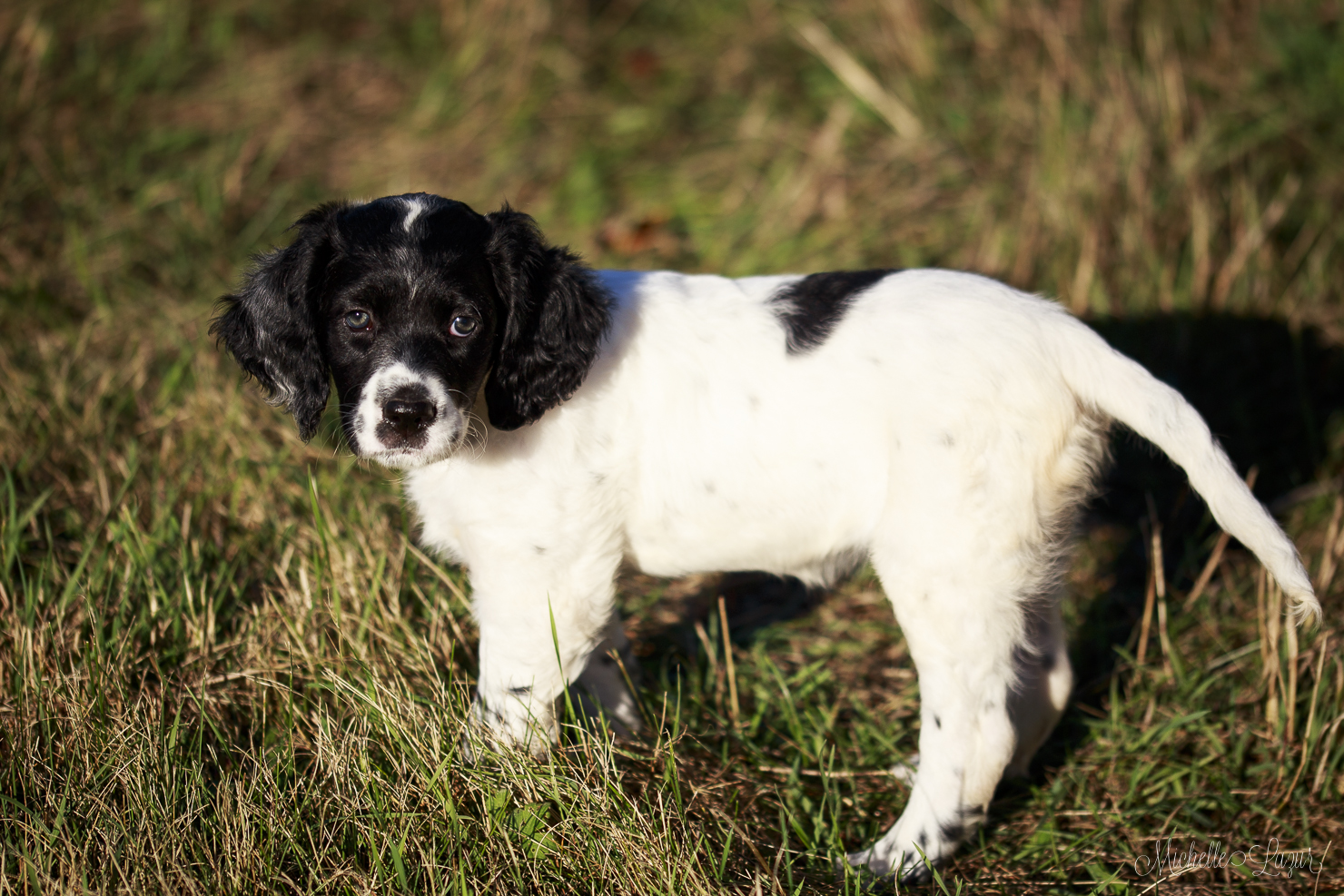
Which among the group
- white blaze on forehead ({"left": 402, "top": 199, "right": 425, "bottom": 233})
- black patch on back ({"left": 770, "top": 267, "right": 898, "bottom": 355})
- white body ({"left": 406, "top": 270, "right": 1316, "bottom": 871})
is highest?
white blaze on forehead ({"left": 402, "top": 199, "right": 425, "bottom": 233})

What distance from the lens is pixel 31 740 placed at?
2.69m

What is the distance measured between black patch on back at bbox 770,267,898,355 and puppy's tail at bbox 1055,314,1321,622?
1.88 feet

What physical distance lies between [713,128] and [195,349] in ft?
11.0

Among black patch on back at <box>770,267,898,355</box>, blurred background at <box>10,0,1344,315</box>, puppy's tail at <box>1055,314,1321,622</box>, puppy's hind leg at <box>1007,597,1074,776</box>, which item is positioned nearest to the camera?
puppy's tail at <box>1055,314,1321,622</box>

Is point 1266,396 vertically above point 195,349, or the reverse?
point 195,349

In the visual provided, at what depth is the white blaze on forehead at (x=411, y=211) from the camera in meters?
2.63

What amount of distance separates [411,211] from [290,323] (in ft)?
1.44

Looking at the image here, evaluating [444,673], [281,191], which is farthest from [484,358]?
[281,191]

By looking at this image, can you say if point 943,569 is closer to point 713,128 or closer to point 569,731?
point 569,731

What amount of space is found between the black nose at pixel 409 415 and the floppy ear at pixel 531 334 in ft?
0.84

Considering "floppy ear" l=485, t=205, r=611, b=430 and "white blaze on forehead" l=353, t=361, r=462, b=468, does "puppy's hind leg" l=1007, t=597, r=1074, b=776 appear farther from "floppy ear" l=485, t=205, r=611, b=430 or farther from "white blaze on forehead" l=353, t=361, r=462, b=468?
"white blaze on forehead" l=353, t=361, r=462, b=468

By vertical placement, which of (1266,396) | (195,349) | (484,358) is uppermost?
(484,358)

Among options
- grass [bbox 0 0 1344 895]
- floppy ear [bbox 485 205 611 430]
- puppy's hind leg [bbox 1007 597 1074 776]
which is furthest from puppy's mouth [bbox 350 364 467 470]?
puppy's hind leg [bbox 1007 597 1074 776]

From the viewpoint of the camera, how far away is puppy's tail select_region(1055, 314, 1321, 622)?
2.61 meters
